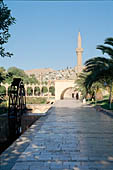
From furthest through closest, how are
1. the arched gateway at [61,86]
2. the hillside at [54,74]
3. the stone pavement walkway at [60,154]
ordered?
the hillside at [54,74]
the arched gateway at [61,86]
the stone pavement walkway at [60,154]

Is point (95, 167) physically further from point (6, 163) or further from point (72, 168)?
point (6, 163)

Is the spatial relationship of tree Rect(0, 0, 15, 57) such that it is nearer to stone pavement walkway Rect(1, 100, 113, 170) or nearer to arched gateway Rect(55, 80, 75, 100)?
stone pavement walkway Rect(1, 100, 113, 170)

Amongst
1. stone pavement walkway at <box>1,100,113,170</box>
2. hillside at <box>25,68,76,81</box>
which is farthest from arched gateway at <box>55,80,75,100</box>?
hillside at <box>25,68,76,81</box>

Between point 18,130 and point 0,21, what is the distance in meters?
10.1

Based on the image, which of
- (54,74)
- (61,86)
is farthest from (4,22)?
(54,74)

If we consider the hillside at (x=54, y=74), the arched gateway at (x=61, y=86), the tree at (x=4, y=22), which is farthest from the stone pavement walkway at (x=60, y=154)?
the hillside at (x=54, y=74)

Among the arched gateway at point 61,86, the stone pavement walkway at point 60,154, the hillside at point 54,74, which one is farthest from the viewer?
the hillside at point 54,74

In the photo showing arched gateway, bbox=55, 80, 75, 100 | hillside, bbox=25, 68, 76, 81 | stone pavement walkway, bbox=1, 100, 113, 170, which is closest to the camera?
stone pavement walkway, bbox=1, 100, 113, 170

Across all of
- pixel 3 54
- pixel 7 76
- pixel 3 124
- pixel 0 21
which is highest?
pixel 0 21

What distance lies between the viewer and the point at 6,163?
443 centimetres

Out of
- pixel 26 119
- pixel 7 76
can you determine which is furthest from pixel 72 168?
pixel 26 119

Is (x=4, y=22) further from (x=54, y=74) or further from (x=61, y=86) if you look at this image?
(x=54, y=74)

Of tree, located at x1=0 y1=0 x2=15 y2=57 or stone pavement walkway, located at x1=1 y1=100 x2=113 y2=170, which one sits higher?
tree, located at x1=0 y1=0 x2=15 y2=57

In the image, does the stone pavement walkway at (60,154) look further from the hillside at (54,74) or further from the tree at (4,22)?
the hillside at (54,74)
